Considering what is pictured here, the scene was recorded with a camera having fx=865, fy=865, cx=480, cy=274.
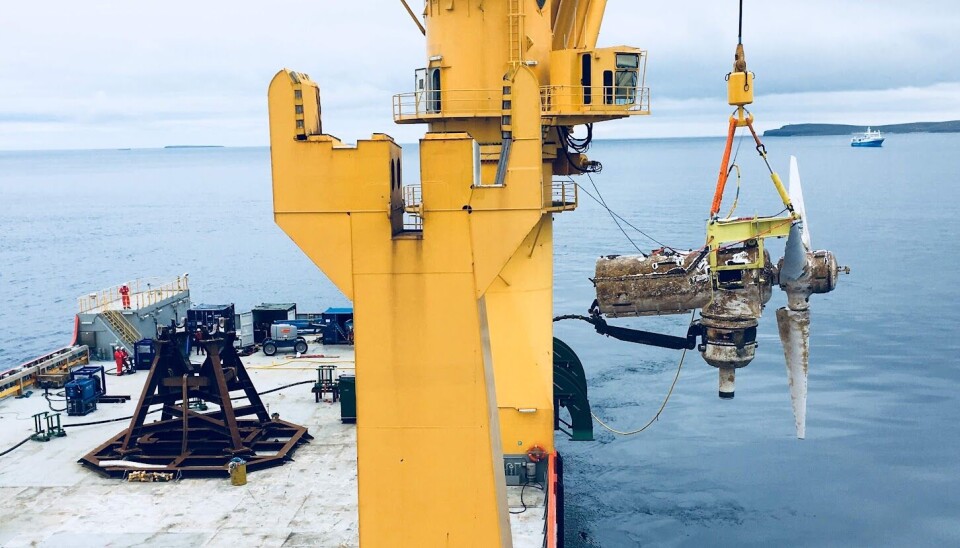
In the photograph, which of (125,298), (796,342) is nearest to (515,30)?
(796,342)

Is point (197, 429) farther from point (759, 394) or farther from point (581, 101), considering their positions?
point (759, 394)

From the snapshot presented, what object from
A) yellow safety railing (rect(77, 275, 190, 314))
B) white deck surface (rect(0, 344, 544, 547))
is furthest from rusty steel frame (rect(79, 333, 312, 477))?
yellow safety railing (rect(77, 275, 190, 314))

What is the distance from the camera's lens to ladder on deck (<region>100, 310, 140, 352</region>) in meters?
37.1

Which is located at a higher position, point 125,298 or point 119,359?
point 125,298

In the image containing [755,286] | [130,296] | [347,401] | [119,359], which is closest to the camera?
[755,286]

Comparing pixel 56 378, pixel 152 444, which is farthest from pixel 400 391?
pixel 56 378

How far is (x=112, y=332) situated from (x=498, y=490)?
3142 centimetres

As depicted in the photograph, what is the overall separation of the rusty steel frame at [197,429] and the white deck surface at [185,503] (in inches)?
21.4

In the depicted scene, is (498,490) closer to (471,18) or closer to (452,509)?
(452,509)

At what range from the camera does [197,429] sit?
24766 millimetres

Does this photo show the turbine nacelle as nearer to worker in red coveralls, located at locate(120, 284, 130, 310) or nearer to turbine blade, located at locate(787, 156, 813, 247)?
turbine blade, located at locate(787, 156, 813, 247)

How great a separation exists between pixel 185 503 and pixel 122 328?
1858 cm

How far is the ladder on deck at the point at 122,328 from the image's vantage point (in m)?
37.1

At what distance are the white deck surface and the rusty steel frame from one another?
54 centimetres
